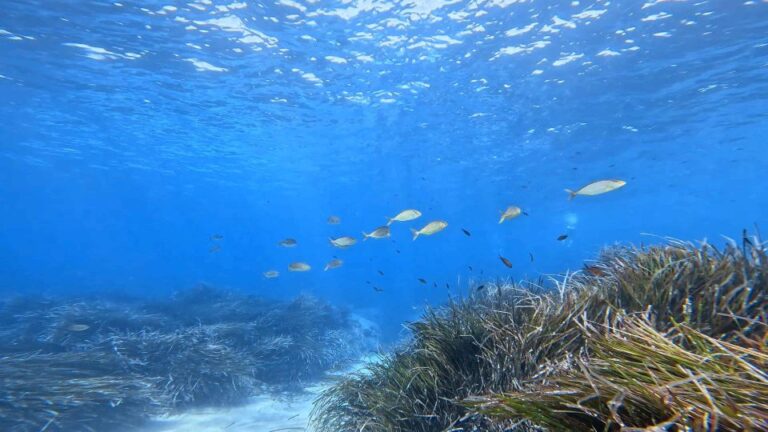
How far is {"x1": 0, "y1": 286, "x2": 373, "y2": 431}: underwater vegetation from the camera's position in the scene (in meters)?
6.84

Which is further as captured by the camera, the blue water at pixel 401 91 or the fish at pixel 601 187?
the blue water at pixel 401 91

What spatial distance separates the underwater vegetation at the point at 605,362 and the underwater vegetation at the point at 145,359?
4703 millimetres

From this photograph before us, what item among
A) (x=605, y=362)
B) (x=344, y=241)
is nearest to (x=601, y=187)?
(x=605, y=362)

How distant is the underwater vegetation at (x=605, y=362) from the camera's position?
5.41ft

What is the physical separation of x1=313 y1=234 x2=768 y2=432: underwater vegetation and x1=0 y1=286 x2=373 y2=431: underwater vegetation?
4.70 m

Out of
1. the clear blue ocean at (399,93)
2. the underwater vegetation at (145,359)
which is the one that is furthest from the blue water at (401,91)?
the underwater vegetation at (145,359)

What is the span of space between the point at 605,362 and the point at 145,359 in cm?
1099

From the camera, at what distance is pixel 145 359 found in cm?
975

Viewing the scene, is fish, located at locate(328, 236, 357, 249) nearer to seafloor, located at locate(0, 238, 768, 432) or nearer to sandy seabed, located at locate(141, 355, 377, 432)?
sandy seabed, located at locate(141, 355, 377, 432)

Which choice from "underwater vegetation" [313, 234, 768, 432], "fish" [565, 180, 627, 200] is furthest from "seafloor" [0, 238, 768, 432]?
"fish" [565, 180, 627, 200]

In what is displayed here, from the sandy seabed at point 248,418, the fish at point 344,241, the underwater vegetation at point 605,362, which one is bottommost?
the sandy seabed at point 248,418

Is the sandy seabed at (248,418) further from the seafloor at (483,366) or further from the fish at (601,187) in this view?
the fish at (601,187)

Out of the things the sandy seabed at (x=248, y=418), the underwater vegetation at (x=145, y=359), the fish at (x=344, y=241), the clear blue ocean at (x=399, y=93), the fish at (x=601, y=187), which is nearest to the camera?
the fish at (x=601, y=187)

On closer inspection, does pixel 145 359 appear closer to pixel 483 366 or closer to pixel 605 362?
pixel 483 366
